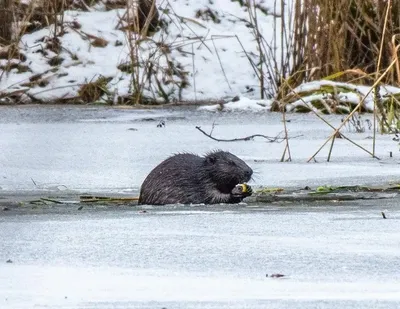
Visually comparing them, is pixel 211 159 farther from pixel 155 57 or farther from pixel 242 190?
pixel 155 57

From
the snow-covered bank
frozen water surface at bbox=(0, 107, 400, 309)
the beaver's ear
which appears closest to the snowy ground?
the snow-covered bank

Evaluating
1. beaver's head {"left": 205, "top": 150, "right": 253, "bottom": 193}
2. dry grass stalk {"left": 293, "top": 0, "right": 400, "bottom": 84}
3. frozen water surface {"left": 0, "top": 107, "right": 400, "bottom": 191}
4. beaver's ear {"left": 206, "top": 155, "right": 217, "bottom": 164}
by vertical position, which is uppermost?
dry grass stalk {"left": 293, "top": 0, "right": 400, "bottom": 84}

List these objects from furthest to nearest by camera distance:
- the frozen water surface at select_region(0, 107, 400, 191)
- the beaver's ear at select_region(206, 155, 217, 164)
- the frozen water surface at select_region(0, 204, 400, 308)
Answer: the frozen water surface at select_region(0, 107, 400, 191), the beaver's ear at select_region(206, 155, 217, 164), the frozen water surface at select_region(0, 204, 400, 308)

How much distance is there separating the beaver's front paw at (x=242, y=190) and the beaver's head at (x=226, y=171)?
14 cm

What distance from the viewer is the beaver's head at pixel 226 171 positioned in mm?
4750

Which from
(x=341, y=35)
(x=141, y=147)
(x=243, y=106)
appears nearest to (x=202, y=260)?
(x=141, y=147)

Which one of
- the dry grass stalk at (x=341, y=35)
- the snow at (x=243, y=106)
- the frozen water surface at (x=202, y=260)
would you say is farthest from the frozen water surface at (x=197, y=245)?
the snow at (x=243, y=106)

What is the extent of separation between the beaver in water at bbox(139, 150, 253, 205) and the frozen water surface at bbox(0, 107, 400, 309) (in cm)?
25

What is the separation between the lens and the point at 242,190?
456cm

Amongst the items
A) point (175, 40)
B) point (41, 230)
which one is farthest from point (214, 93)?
point (41, 230)

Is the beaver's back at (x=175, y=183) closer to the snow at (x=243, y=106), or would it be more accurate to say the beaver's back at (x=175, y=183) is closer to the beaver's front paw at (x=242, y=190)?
the beaver's front paw at (x=242, y=190)

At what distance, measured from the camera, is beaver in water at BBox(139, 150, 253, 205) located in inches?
182

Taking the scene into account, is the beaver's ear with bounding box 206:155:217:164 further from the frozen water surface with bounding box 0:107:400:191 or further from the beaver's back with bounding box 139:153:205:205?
the frozen water surface with bounding box 0:107:400:191

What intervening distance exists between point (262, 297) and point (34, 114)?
6.15 metres
